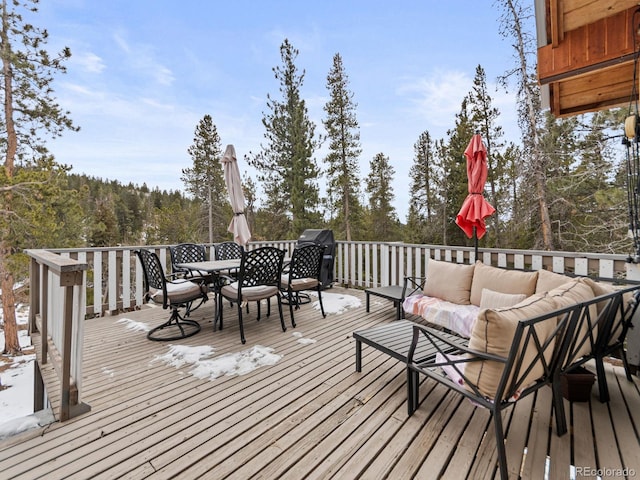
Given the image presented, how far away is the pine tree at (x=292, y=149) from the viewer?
14680 mm

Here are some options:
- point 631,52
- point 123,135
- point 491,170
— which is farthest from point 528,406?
point 123,135

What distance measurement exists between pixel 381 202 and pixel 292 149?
843 cm

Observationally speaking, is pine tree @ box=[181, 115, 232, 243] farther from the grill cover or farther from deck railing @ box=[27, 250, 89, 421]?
deck railing @ box=[27, 250, 89, 421]

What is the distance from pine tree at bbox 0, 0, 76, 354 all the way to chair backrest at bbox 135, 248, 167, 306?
28.7 feet

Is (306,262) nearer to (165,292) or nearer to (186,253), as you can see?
(165,292)

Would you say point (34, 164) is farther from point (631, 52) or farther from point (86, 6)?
point (631, 52)

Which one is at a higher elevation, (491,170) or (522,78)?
(522,78)

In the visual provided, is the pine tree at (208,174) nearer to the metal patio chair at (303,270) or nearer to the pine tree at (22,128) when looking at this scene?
the pine tree at (22,128)

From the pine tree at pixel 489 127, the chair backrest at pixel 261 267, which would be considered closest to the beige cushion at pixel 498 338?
the chair backrest at pixel 261 267

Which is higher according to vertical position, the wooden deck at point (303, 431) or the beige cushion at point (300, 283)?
the beige cushion at point (300, 283)

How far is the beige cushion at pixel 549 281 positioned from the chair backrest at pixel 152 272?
3551 millimetres

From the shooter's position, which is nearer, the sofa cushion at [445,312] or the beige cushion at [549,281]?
the beige cushion at [549,281]

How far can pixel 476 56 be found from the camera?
12.6 m

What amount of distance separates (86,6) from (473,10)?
32.7ft
